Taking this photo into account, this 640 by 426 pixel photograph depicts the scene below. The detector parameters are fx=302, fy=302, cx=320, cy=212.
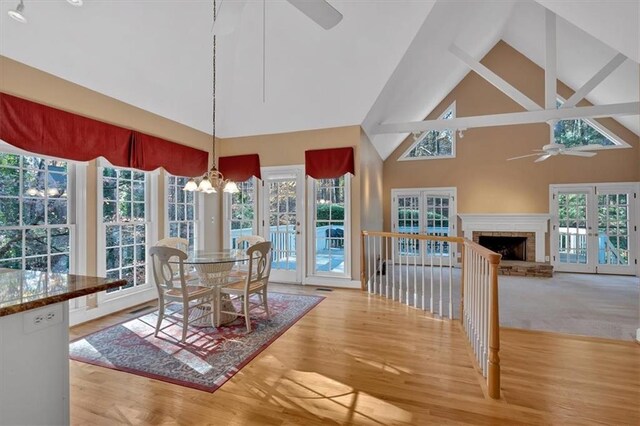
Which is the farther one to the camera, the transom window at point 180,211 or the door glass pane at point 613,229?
the door glass pane at point 613,229

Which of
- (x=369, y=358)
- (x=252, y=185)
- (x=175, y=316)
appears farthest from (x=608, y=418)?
(x=252, y=185)

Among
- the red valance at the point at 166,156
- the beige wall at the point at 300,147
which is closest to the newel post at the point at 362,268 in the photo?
the beige wall at the point at 300,147

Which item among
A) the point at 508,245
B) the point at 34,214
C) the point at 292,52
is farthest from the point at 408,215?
the point at 34,214

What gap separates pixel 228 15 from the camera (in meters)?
1.94

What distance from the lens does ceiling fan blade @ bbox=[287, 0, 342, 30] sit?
6.59 ft

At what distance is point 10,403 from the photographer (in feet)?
Result: 4.09

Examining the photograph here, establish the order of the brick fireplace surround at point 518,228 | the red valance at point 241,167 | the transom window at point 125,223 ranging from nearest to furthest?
the transom window at point 125,223 < the red valance at point 241,167 < the brick fireplace surround at point 518,228

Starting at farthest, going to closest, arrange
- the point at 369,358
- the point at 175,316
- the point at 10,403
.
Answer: the point at 175,316 < the point at 369,358 < the point at 10,403

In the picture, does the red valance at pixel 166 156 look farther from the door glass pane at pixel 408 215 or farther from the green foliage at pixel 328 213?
the door glass pane at pixel 408 215

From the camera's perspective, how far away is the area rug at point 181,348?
7.72 feet

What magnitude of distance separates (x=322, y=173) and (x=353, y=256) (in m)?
1.50

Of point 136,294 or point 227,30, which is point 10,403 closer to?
point 227,30

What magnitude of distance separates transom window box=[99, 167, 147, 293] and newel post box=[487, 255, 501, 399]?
13.8 feet

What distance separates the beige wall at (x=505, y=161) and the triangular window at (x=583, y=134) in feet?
0.42
